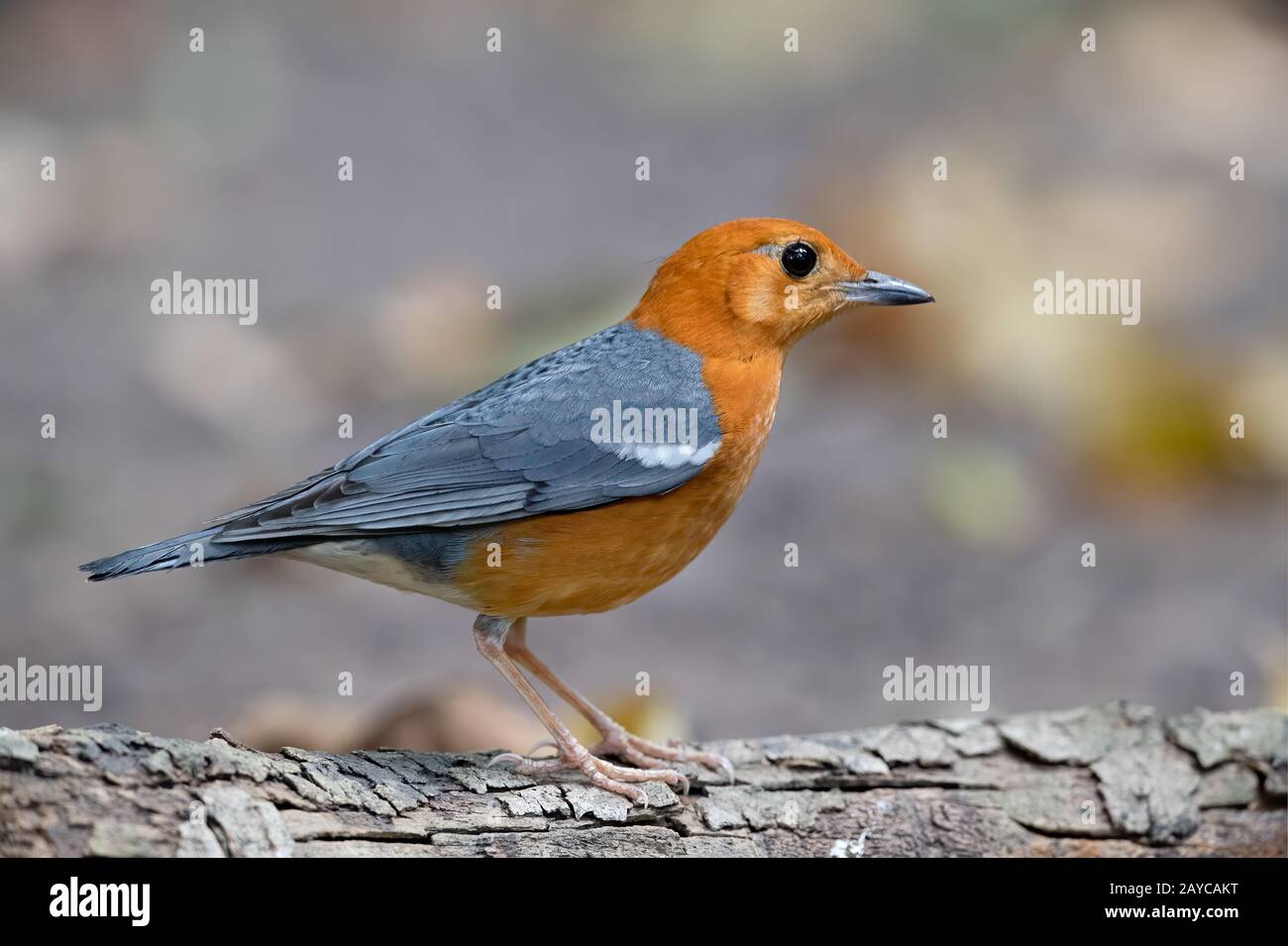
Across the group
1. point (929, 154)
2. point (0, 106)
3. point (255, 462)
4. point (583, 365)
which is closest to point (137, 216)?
point (0, 106)

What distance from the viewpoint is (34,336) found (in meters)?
10.5

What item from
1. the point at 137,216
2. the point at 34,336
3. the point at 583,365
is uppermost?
the point at 137,216

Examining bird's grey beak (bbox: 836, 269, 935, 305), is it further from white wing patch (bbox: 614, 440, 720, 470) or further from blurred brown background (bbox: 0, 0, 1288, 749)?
blurred brown background (bbox: 0, 0, 1288, 749)

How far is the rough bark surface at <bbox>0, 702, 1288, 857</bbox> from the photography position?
4.21 meters

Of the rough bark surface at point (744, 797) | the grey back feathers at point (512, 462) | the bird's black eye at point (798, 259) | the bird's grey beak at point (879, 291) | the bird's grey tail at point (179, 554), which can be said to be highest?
the bird's black eye at point (798, 259)

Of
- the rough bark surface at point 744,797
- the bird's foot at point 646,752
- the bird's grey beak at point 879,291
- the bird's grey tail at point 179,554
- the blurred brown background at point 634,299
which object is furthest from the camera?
the blurred brown background at point 634,299

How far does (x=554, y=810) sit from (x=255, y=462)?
4989 mm

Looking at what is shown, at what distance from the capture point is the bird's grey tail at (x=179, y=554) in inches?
192

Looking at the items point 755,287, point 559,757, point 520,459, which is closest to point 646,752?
point 559,757

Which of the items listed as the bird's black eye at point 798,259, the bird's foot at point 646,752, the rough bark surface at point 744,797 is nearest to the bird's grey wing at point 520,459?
the bird's black eye at point 798,259

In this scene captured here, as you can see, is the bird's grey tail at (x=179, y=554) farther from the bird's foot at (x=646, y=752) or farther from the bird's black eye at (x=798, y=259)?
the bird's black eye at (x=798, y=259)

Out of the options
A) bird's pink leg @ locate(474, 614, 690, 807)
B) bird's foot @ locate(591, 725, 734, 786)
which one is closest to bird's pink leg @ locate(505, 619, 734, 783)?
bird's foot @ locate(591, 725, 734, 786)

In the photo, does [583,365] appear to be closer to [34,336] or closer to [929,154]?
[34,336]

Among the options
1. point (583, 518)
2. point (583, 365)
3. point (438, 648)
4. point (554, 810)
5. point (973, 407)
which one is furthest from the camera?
point (973, 407)
